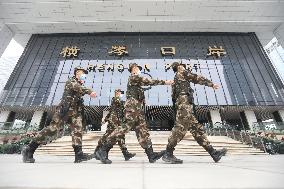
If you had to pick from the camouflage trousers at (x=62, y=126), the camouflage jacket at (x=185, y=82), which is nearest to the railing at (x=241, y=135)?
the camouflage jacket at (x=185, y=82)

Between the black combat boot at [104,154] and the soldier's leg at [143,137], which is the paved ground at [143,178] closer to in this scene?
the black combat boot at [104,154]

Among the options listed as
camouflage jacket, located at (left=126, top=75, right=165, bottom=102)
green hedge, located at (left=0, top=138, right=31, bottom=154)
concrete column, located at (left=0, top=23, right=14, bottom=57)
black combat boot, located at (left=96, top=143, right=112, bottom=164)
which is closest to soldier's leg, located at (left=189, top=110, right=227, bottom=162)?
camouflage jacket, located at (left=126, top=75, right=165, bottom=102)

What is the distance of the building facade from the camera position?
18.1 m

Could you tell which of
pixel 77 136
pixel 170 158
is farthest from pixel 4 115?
pixel 170 158

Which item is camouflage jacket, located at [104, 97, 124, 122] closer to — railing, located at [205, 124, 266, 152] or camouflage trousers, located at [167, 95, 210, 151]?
camouflage trousers, located at [167, 95, 210, 151]

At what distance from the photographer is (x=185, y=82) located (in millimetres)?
4117

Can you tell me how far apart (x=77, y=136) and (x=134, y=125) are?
0.99 meters

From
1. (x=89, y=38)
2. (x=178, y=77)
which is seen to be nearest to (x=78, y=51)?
(x=89, y=38)

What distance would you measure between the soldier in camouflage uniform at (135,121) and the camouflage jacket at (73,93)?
0.80 m

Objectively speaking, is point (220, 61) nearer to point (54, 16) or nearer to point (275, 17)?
point (275, 17)

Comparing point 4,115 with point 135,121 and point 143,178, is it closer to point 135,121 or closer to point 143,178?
point 135,121

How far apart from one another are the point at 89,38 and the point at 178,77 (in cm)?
1918

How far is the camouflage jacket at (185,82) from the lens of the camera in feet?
13.3

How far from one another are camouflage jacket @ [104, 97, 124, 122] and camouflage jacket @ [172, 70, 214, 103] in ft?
7.20
